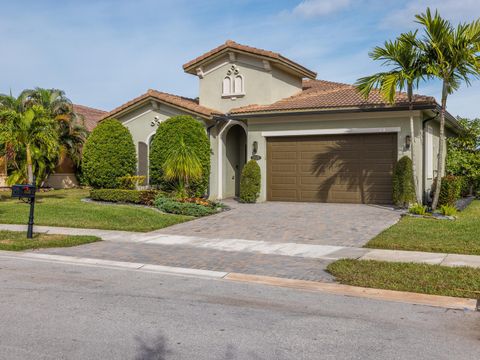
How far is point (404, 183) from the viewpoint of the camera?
16328mm

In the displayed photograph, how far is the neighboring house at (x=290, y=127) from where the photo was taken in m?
17.5

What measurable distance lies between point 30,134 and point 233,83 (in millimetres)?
8457

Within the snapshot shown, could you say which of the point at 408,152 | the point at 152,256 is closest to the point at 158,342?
the point at 152,256

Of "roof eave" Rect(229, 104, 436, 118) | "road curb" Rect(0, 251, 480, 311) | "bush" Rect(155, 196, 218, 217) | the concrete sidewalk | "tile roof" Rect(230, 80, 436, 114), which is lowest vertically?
"road curb" Rect(0, 251, 480, 311)

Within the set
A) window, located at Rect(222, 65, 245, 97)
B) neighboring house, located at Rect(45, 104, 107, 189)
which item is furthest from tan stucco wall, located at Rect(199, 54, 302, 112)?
neighboring house, located at Rect(45, 104, 107, 189)

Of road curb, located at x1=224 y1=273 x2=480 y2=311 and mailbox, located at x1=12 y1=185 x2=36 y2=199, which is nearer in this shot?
road curb, located at x1=224 y1=273 x2=480 y2=311

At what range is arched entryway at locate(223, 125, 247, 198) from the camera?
70.5ft

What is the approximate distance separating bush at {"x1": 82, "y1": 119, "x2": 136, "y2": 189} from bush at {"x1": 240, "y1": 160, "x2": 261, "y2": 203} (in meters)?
5.29

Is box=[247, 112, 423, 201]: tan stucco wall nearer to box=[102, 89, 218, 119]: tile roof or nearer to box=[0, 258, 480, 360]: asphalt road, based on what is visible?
box=[102, 89, 218, 119]: tile roof

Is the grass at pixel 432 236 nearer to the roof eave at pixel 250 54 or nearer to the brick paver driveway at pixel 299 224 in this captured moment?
the brick paver driveway at pixel 299 224

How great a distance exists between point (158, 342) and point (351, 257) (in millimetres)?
5410

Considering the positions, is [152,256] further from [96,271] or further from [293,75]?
[293,75]

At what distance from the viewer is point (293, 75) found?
22406 millimetres

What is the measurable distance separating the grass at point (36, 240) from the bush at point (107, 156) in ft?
25.9
